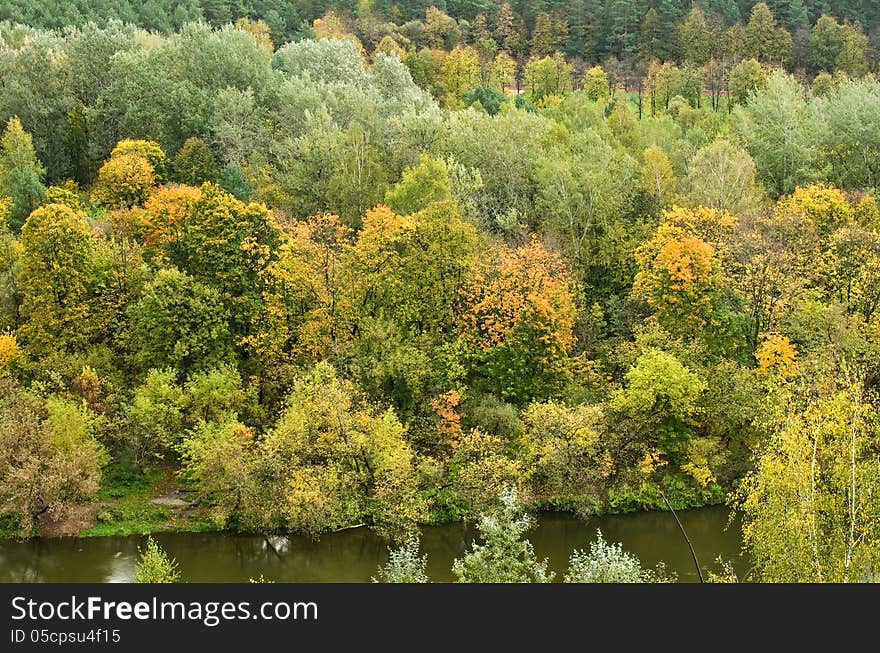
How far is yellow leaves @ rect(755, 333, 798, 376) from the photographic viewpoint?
147 feet

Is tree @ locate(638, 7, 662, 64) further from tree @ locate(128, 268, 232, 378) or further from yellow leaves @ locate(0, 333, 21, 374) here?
yellow leaves @ locate(0, 333, 21, 374)

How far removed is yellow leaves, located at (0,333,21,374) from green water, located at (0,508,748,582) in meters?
8.64

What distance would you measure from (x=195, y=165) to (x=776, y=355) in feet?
117

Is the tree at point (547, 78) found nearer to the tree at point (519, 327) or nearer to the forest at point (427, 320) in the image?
the forest at point (427, 320)

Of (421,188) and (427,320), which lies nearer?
(427,320)

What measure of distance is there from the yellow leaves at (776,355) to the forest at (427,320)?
0.16 metres

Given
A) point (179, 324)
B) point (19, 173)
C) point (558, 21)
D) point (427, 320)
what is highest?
point (558, 21)

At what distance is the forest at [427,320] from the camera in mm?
40688

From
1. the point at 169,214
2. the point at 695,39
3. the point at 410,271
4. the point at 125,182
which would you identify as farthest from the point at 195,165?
the point at 695,39

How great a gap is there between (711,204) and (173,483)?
108 feet

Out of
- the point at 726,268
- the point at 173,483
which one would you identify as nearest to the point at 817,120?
the point at 726,268

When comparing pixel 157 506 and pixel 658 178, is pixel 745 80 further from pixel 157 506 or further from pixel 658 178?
pixel 157 506

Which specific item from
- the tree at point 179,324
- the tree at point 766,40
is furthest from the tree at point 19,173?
the tree at point 766,40

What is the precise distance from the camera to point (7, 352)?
4503 centimetres
